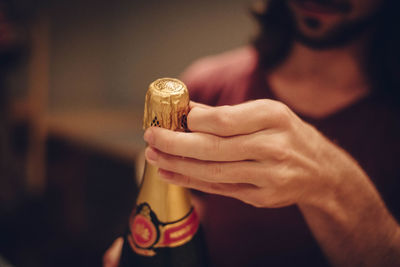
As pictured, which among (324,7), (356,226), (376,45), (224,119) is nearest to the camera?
(224,119)

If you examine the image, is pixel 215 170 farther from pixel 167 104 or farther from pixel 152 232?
pixel 152 232

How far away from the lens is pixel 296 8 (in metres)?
0.60

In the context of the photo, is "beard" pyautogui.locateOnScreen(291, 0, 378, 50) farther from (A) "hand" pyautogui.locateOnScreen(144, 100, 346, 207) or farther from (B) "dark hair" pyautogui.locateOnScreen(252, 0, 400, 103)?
(A) "hand" pyautogui.locateOnScreen(144, 100, 346, 207)

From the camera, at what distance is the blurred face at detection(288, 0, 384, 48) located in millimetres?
561

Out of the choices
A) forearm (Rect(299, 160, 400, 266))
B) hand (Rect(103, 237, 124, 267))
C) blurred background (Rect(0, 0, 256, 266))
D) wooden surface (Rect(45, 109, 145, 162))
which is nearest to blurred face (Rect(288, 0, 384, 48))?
forearm (Rect(299, 160, 400, 266))

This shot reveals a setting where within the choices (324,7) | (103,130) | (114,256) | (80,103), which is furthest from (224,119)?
(80,103)

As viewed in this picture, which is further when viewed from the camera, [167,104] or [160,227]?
[160,227]

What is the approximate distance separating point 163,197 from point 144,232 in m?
0.06

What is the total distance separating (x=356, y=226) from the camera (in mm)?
374

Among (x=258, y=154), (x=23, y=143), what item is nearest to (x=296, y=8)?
(x=258, y=154)

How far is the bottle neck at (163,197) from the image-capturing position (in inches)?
16.7

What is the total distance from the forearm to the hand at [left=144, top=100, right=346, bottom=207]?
7cm

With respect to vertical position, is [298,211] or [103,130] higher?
[298,211]

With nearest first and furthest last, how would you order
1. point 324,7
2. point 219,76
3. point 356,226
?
point 356,226, point 324,7, point 219,76
